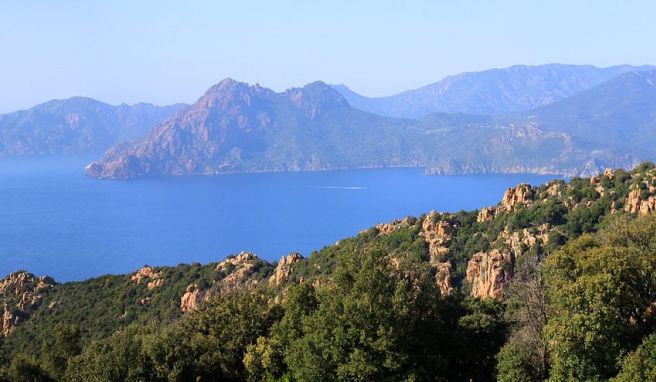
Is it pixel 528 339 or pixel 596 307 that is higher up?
pixel 596 307

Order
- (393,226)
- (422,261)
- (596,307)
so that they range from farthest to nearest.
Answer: (393,226)
(422,261)
(596,307)

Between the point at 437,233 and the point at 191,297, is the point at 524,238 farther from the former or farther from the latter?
the point at 191,297

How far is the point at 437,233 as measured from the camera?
4925 centimetres

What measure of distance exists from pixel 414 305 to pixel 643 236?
35.8 ft

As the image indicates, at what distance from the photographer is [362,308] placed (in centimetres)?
2303

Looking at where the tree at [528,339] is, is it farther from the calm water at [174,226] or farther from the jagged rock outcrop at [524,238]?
the calm water at [174,226]

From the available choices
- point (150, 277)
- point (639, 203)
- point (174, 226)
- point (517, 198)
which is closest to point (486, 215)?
point (517, 198)

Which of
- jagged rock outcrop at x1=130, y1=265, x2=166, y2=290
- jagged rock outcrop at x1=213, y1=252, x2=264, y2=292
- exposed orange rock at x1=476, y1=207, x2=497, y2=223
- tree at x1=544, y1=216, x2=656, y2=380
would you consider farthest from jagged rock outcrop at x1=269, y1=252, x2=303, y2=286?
tree at x1=544, y1=216, x2=656, y2=380

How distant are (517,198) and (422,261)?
14121 mm

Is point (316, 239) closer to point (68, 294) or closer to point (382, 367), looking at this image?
point (68, 294)

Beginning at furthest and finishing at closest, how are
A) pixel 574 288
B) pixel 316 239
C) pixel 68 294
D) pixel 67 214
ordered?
pixel 67 214, pixel 316 239, pixel 68 294, pixel 574 288

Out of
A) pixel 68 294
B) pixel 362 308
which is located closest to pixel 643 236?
pixel 362 308

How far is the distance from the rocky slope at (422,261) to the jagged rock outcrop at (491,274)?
6cm

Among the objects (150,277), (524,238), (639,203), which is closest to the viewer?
(639,203)
